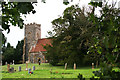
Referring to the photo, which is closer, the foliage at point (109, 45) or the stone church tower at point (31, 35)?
the foliage at point (109, 45)

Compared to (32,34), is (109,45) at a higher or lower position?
lower

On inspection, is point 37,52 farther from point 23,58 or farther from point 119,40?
point 119,40

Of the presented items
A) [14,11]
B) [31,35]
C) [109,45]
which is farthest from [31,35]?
[109,45]

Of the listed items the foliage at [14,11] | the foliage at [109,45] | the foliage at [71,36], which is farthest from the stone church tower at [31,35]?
the foliage at [109,45]

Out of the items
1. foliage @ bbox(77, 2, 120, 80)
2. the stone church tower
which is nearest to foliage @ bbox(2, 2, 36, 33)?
foliage @ bbox(77, 2, 120, 80)

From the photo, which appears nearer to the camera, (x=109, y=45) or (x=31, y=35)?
(x=109, y=45)

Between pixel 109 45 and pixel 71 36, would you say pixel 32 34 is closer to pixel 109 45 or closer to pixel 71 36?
pixel 71 36

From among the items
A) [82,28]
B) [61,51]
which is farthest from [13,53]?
[82,28]

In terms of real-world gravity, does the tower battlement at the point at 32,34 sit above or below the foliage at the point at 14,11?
above

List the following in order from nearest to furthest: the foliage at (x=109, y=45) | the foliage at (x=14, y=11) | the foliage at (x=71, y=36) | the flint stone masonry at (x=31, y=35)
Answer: the foliage at (x=109, y=45) → the foliage at (x=14, y=11) → the foliage at (x=71, y=36) → the flint stone masonry at (x=31, y=35)

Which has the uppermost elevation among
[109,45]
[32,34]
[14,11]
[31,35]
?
[32,34]

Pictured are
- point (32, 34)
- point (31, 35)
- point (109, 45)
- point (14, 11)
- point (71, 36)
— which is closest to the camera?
point (109, 45)

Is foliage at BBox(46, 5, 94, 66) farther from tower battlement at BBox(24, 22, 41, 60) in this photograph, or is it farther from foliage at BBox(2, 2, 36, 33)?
tower battlement at BBox(24, 22, 41, 60)

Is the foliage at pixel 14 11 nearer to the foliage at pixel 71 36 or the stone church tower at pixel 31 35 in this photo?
the foliage at pixel 71 36
